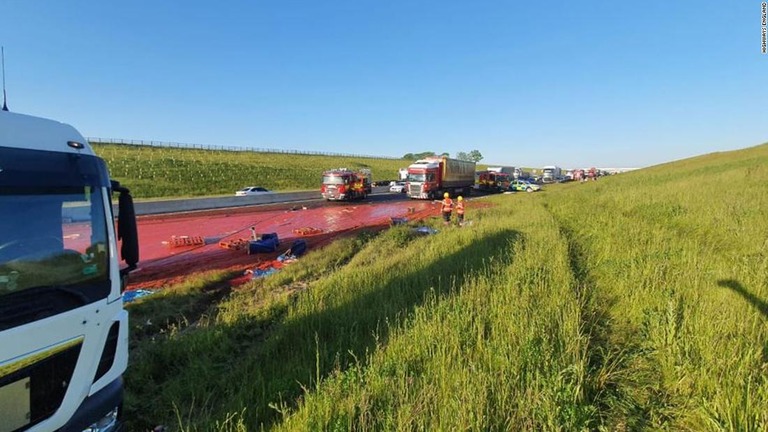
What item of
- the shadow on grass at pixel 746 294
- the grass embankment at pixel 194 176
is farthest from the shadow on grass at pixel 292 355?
the grass embankment at pixel 194 176

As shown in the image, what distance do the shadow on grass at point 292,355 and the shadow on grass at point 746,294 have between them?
3.29 m

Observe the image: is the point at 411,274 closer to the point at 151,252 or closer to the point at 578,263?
the point at 578,263

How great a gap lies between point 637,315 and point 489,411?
299 centimetres

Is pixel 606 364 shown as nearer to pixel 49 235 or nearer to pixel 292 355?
pixel 292 355

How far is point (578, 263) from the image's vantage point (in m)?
7.77

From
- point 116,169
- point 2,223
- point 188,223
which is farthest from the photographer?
point 116,169

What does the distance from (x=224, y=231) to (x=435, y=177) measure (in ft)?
77.1

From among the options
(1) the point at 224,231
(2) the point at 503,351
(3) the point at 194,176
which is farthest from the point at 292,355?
(3) the point at 194,176

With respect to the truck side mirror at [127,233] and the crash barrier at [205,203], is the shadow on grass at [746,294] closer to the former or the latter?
the truck side mirror at [127,233]

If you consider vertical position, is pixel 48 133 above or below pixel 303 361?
above

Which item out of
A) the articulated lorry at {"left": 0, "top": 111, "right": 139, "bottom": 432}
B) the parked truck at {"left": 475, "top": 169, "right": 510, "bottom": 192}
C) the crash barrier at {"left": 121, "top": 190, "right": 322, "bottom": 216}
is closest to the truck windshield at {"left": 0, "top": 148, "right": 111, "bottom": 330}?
the articulated lorry at {"left": 0, "top": 111, "right": 139, "bottom": 432}

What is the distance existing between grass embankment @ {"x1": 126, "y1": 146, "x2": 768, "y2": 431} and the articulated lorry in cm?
72

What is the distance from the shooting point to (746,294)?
4.44 metres

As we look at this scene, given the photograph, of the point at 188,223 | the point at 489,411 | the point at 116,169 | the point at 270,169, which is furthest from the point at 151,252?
the point at 270,169
